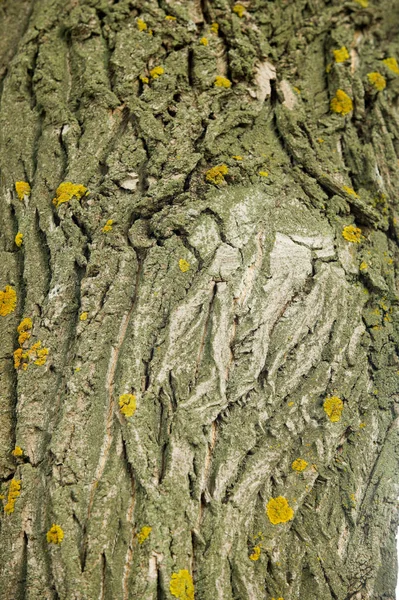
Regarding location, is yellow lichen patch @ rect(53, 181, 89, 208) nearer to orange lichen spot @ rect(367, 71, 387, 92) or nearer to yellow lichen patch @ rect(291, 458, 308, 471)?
yellow lichen patch @ rect(291, 458, 308, 471)

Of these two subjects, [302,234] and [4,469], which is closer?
[4,469]

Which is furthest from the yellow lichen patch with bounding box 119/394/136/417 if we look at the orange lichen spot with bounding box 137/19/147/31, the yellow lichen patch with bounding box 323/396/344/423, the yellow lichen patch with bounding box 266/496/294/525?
the orange lichen spot with bounding box 137/19/147/31

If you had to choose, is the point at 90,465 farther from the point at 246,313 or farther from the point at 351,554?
the point at 351,554

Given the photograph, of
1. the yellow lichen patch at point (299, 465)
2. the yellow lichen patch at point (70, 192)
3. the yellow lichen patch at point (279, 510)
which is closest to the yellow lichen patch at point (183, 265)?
the yellow lichen patch at point (70, 192)

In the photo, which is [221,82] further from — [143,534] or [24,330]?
[143,534]

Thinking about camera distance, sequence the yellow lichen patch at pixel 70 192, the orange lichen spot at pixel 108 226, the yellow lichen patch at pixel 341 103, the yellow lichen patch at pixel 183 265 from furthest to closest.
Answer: the yellow lichen patch at pixel 341 103
the yellow lichen patch at pixel 70 192
the orange lichen spot at pixel 108 226
the yellow lichen patch at pixel 183 265

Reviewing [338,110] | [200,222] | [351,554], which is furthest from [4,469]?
[338,110]

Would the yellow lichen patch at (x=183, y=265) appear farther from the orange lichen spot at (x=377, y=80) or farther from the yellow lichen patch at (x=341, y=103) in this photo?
the orange lichen spot at (x=377, y=80)
